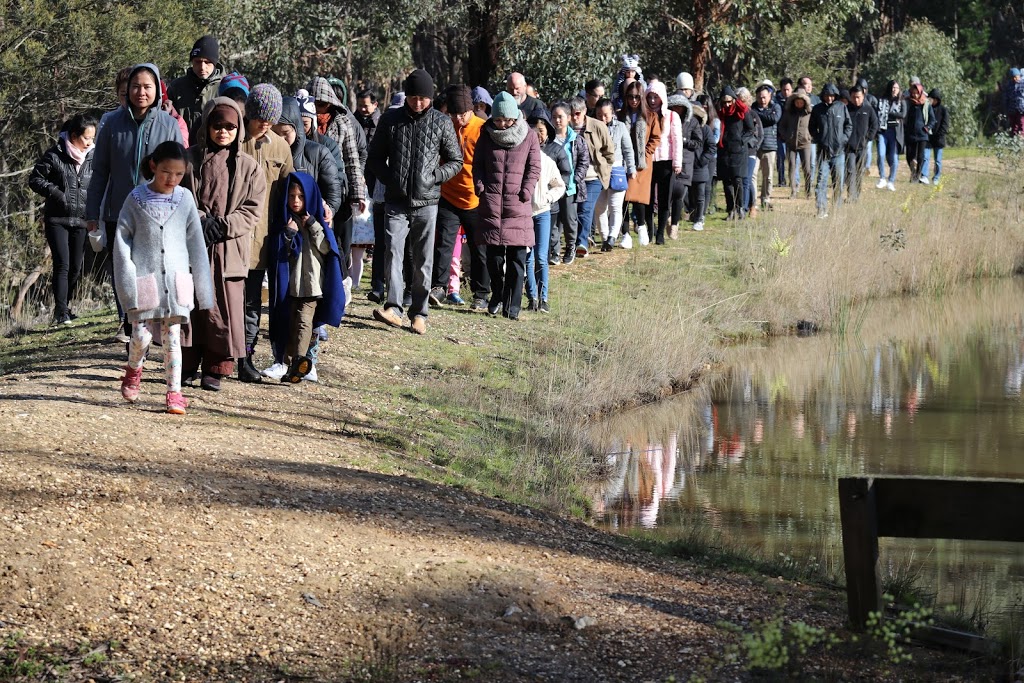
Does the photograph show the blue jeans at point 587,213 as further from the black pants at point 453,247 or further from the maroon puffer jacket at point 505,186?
the maroon puffer jacket at point 505,186

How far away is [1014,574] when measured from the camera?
8414 mm

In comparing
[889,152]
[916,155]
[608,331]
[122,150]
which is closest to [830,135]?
[889,152]

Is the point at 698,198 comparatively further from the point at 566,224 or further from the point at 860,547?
the point at 860,547

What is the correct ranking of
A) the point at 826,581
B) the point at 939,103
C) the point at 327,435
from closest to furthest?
the point at 826,581 < the point at 327,435 < the point at 939,103

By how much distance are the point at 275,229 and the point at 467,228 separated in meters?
3.63

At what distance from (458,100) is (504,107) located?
2.02 ft

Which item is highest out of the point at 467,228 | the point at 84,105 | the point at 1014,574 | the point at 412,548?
the point at 84,105

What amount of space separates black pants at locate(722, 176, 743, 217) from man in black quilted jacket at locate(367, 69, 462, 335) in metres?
8.91

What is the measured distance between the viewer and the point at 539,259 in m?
14.4

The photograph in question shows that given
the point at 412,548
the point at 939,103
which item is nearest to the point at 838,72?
the point at 939,103

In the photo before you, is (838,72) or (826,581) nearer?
(826,581)

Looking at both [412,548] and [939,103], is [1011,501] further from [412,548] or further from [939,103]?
[939,103]

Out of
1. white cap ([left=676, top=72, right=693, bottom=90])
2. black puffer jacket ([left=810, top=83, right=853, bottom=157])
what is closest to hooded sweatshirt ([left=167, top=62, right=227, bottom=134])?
white cap ([left=676, top=72, right=693, bottom=90])

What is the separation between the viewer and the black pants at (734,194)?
20312mm
